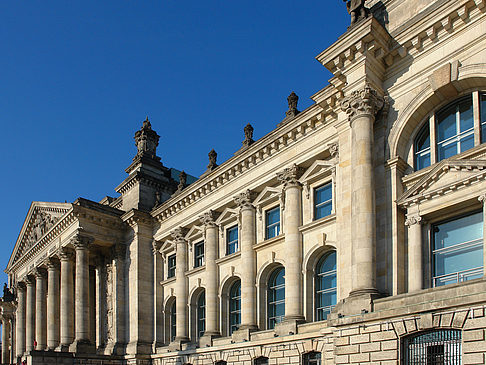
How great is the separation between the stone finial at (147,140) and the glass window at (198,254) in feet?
31.5

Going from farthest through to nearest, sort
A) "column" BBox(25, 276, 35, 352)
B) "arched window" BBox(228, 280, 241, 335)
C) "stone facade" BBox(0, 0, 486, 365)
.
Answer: "column" BBox(25, 276, 35, 352), "arched window" BBox(228, 280, 241, 335), "stone facade" BBox(0, 0, 486, 365)

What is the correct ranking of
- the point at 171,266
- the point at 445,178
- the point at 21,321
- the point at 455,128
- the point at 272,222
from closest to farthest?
the point at 445,178 < the point at 455,128 < the point at 272,222 < the point at 171,266 < the point at 21,321

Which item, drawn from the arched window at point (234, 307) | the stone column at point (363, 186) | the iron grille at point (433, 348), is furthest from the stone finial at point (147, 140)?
the iron grille at point (433, 348)

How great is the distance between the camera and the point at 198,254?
1305 inches

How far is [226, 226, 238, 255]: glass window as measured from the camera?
3023cm

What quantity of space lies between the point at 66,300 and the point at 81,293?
2.29 meters

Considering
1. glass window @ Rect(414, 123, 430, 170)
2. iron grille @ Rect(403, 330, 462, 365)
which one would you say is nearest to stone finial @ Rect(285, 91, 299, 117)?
glass window @ Rect(414, 123, 430, 170)

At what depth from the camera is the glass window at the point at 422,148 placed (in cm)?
1916

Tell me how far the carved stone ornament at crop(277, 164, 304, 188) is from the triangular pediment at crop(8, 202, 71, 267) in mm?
17671

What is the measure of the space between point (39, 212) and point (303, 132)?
27.9 m

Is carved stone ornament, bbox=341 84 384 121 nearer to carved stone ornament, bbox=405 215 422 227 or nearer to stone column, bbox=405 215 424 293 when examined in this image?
carved stone ornament, bbox=405 215 422 227

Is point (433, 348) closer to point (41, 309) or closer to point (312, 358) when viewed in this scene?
point (312, 358)

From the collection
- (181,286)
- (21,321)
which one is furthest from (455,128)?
(21,321)

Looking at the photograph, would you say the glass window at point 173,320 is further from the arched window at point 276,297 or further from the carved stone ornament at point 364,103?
the carved stone ornament at point 364,103
